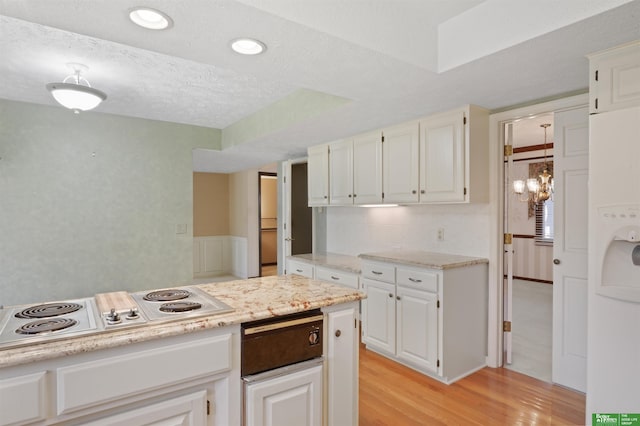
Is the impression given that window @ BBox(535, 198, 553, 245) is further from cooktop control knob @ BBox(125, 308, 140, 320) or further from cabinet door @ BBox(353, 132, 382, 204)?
cooktop control knob @ BBox(125, 308, 140, 320)

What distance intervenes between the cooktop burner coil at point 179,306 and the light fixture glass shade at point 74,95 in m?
1.91

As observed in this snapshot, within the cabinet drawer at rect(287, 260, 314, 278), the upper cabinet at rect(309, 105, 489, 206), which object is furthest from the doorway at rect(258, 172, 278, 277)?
the upper cabinet at rect(309, 105, 489, 206)

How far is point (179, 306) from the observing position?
1.59m

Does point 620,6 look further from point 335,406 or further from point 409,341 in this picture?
point 409,341

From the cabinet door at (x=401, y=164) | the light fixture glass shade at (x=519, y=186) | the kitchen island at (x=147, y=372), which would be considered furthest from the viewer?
the light fixture glass shade at (x=519, y=186)

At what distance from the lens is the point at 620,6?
1451 mm

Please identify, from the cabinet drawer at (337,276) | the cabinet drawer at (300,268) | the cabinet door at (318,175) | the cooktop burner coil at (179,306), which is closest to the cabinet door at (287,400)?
the cooktop burner coil at (179,306)

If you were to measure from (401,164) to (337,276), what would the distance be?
137 cm

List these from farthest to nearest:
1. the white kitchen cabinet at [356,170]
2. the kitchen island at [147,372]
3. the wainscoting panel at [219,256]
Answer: the wainscoting panel at [219,256] < the white kitchen cabinet at [356,170] < the kitchen island at [147,372]

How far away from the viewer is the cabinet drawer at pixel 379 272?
10.2 ft

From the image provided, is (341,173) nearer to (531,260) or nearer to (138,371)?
(138,371)

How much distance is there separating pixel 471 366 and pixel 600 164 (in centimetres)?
189

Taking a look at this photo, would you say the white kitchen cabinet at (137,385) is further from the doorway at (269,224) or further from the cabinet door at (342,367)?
the doorway at (269,224)

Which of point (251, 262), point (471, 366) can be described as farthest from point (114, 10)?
point (251, 262)
